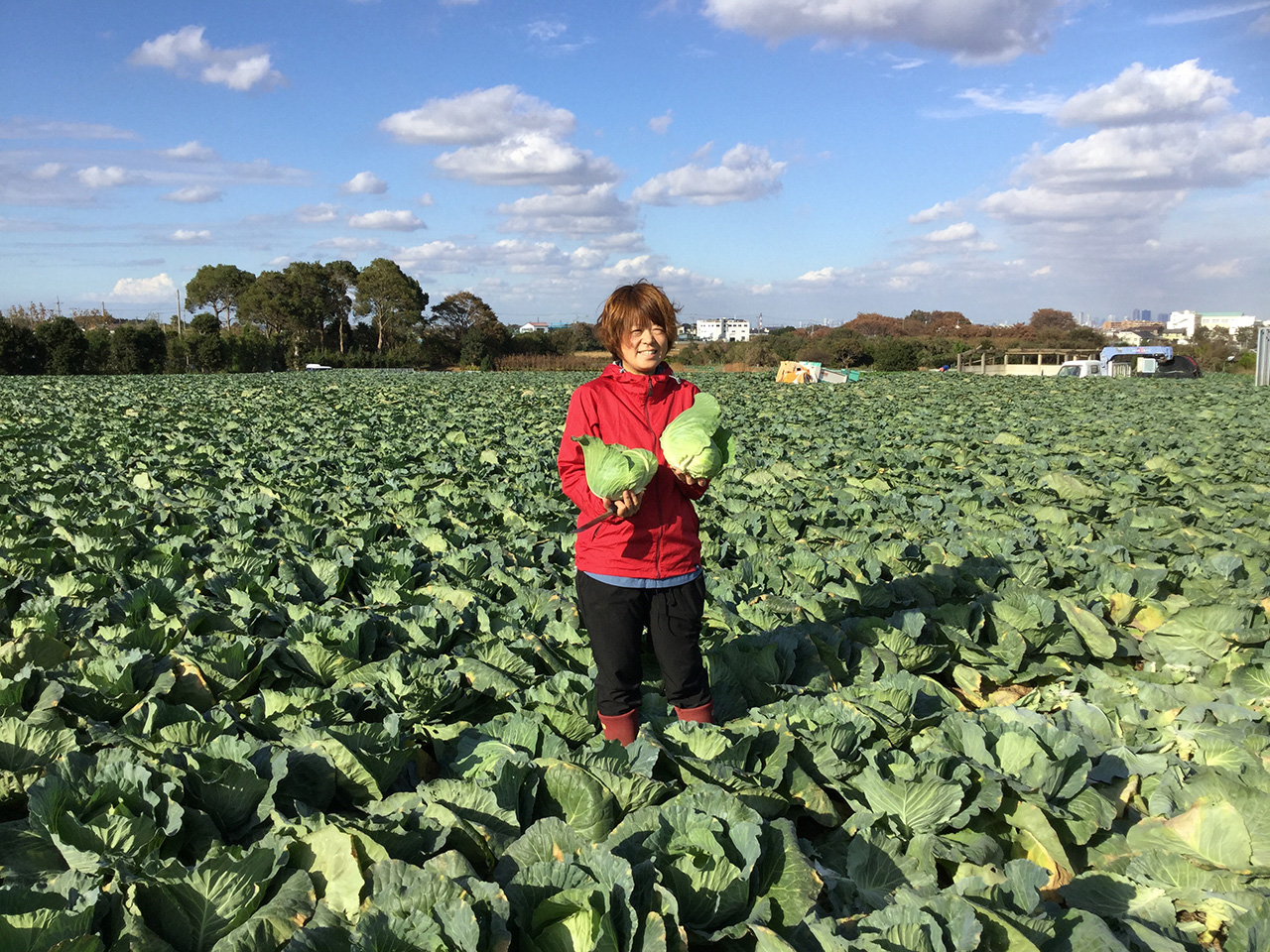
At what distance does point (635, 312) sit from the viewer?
2775mm

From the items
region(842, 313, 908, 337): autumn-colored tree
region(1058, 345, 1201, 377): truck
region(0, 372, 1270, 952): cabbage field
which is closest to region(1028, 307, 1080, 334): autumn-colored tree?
region(842, 313, 908, 337): autumn-colored tree

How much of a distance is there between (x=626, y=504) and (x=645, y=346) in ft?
1.83

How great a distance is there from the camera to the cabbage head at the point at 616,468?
262cm

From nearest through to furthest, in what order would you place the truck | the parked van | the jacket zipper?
the jacket zipper, the truck, the parked van

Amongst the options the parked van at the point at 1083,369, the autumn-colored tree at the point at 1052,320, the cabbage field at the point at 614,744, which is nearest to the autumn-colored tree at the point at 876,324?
the autumn-colored tree at the point at 1052,320

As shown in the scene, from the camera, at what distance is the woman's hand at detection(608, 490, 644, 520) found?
8.75 feet

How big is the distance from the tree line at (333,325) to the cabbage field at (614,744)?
157ft

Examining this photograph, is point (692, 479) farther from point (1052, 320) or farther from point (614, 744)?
point (1052, 320)

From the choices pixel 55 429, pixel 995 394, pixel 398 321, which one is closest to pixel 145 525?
pixel 55 429

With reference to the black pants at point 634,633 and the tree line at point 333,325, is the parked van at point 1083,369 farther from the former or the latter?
the black pants at point 634,633

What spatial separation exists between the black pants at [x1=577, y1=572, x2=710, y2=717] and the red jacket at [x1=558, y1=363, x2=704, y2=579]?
89 mm

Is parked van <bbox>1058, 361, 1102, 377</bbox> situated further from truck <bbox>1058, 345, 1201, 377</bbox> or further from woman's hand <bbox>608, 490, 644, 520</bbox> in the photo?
woman's hand <bbox>608, 490, 644, 520</bbox>

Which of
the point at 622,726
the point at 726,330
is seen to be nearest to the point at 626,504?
the point at 622,726

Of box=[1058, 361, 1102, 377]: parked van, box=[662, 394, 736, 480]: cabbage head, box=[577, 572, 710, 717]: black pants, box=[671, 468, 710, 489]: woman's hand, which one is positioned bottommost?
box=[577, 572, 710, 717]: black pants
